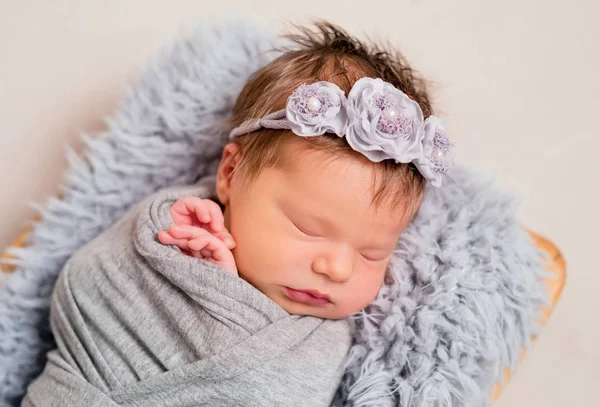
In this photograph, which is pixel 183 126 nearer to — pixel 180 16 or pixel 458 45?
pixel 180 16

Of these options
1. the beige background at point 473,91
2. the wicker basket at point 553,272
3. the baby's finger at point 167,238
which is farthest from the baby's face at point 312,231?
the beige background at point 473,91

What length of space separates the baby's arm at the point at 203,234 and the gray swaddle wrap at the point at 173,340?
22 mm

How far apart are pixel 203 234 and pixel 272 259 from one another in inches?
5.6

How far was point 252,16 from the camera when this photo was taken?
1817 mm

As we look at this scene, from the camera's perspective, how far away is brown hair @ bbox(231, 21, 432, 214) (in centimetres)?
111

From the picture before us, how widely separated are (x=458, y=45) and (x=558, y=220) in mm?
532

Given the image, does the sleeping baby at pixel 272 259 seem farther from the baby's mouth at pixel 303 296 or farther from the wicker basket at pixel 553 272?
the wicker basket at pixel 553 272

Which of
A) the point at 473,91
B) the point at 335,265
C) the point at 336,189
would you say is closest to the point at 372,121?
the point at 336,189

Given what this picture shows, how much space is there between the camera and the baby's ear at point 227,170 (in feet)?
4.15

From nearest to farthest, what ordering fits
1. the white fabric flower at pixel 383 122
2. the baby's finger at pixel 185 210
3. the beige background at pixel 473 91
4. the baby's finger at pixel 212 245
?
the white fabric flower at pixel 383 122, the baby's finger at pixel 212 245, the baby's finger at pixel 185 210, the beige background at pixel 473 91

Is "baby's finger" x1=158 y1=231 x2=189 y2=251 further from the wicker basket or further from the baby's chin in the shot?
the wicker basket

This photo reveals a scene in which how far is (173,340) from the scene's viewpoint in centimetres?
116

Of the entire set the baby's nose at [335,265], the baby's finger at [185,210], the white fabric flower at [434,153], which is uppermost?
the white fabric flower at [434,153]

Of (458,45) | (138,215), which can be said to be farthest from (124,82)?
(458,45)
